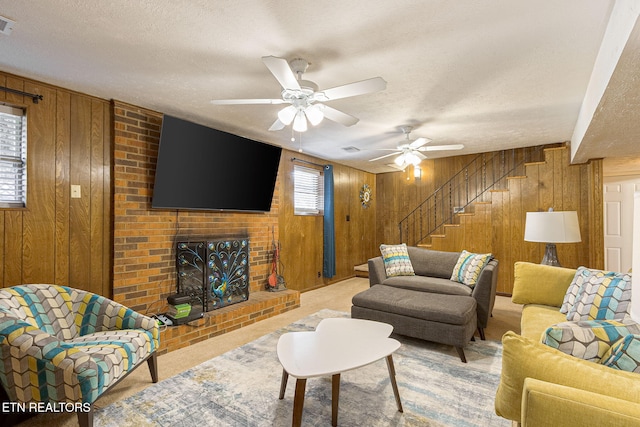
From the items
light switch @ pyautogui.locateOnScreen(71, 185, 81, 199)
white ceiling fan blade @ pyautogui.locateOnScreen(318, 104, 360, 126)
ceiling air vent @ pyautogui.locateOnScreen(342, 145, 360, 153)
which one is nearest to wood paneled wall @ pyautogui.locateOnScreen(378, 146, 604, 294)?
ceiling air vent @ pyautogui.locateOnScreen(342, 145, 360, 153)

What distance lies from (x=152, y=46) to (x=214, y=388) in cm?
240

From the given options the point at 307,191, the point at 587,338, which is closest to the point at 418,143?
the point at 307,191

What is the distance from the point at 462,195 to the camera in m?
5.96

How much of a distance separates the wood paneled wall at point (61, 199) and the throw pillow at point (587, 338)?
11.1 ft

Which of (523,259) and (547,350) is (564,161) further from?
(547,350)

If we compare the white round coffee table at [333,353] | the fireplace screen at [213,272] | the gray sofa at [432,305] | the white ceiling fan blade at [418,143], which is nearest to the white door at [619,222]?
the gray sofa at [432,305]

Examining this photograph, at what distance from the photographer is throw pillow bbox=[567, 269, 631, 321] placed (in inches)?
81.4

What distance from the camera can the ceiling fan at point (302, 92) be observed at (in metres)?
1.84

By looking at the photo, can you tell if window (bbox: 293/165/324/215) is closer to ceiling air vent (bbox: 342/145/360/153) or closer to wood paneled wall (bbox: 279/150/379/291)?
wood paneled wall (bbox: 279/150/379/291)

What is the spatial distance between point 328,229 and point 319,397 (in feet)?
11.9

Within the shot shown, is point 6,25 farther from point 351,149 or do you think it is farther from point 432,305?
point 351,149

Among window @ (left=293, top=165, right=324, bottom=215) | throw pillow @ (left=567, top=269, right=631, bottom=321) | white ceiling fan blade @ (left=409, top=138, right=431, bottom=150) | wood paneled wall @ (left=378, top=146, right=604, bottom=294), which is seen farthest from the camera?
window @ (left=293, top=165, right=324, bottom=215)

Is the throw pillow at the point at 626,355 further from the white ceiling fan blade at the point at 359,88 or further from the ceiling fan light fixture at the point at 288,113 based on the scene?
the ceiling fan light fixture at the point at 288,113

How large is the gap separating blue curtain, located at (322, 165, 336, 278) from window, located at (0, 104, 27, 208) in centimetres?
400
